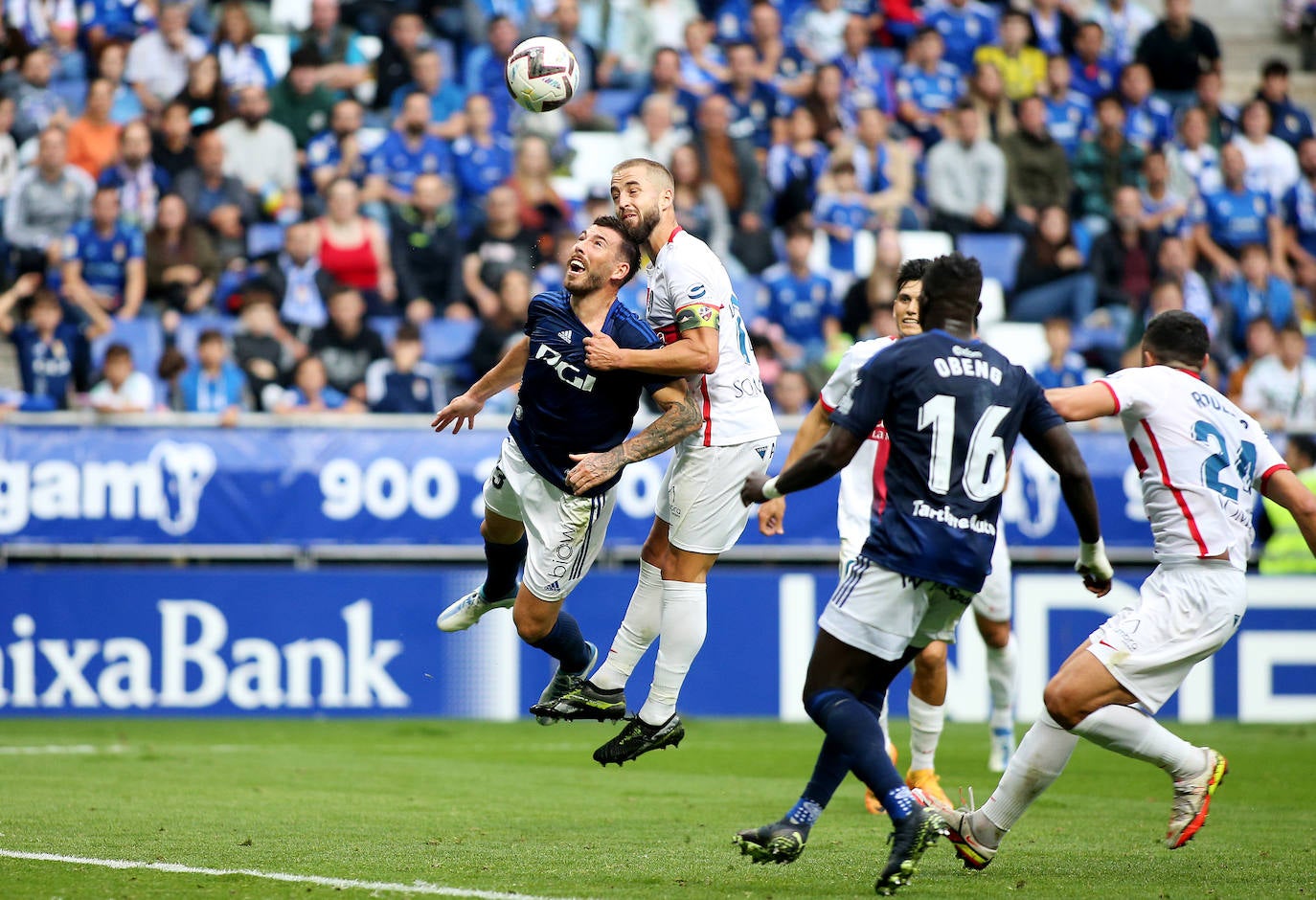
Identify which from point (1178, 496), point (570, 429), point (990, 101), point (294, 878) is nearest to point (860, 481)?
point (570, 429)

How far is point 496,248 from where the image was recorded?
1648 centimetres

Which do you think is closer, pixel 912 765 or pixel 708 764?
pixel 912 765

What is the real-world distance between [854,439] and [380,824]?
11.4 ft

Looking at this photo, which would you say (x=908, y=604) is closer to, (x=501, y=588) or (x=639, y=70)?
(x=501, y=588)

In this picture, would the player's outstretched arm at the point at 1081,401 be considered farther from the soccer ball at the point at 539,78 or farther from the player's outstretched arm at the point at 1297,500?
the soccer ball at the point at 539,78

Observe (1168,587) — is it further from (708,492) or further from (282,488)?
(282,488)

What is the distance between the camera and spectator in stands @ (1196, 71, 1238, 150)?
20188mm

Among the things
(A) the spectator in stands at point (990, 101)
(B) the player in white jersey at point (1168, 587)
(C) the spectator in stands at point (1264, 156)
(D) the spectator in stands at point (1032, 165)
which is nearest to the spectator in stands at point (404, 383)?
(D) the spectator in stands at point (1032, 165)

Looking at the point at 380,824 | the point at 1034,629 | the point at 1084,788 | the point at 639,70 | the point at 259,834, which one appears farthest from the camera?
the point at 639,70

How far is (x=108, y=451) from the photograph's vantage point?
13.8 metres

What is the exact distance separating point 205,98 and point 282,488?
518 cm

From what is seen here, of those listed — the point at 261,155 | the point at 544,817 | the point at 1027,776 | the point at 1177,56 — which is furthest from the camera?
the point at 1177,56

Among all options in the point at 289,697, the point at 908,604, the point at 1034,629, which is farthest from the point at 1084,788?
the point at 289,697

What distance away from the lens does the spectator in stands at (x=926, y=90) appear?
19.5 m
